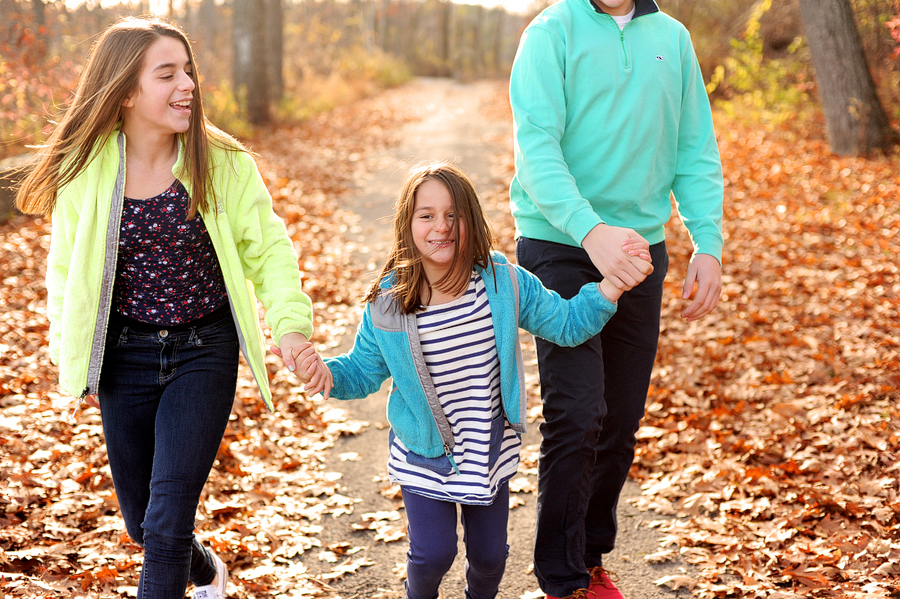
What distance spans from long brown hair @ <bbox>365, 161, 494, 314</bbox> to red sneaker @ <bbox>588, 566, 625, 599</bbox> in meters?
1.52

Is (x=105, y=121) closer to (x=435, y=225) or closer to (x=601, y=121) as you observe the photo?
(x=435, y=225)

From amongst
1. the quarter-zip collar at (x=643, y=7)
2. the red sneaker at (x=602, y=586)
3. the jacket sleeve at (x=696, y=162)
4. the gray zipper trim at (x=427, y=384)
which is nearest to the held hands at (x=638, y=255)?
the jacket sleeve at (x=696, y=162)

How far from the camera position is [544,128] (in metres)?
2.75

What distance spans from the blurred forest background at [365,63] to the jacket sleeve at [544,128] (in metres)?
1.49

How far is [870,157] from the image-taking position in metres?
11.0

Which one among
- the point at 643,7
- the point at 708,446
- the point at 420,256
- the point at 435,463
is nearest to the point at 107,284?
the point at 420,256

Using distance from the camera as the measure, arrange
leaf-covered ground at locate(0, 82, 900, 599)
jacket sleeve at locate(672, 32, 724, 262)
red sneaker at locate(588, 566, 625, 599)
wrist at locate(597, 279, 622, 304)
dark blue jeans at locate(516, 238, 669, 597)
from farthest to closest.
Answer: leaf-covered ground at locate(0, 82, 900, 599)
red sneaker at locate(588, 566, 625, 599)
jacket sleeve at locate(672, 32, 724, 262)
dark blue jeans at locate(516, 238, 669, 597)
wrist at locate(597, 279, 622, 304)

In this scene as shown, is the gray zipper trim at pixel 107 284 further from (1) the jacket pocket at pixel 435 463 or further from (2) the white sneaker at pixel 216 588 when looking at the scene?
(1) the jacket pocket at pixel 435 463

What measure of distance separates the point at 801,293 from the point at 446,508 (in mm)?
5571

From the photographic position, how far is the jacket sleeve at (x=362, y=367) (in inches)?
107

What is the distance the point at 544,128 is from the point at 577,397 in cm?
104

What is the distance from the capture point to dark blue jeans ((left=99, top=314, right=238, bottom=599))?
254 centimetres

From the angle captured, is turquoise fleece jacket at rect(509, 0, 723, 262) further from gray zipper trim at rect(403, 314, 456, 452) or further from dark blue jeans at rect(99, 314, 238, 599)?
dark blue jeans at rect(99, 314, 238, 599)

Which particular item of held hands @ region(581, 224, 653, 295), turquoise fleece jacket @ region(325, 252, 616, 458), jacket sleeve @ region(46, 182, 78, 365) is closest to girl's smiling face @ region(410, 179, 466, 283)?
turquoise fleece jacket @ region(325, 252, 616, 458)
